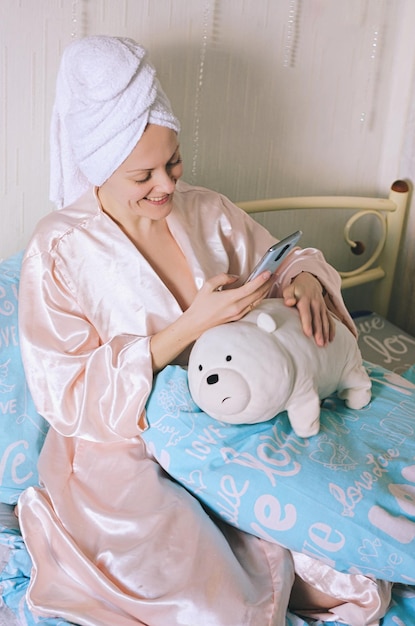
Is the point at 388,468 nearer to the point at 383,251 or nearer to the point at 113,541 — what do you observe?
the point at 113,541

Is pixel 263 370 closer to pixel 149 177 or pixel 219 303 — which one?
pixel 219 303

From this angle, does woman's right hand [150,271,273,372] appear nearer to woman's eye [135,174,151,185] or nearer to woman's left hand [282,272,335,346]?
woman's left hand [282,272,335,346]

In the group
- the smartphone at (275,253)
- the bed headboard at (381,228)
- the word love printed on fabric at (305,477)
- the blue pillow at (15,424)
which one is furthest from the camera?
the bed headboard at (381,228)

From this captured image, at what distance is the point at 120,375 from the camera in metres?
1.44

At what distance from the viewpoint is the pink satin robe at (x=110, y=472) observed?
50.4 inches

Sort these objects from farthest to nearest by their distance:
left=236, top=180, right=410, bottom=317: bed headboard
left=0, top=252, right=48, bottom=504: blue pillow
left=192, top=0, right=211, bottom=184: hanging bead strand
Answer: left=236, top=180, right=410, bottom=317: bed headboard < left=192, top=0, right=211, bottom=184: hanging bead strand < left=0, top=252, right=48, bottom=504: blue pillow

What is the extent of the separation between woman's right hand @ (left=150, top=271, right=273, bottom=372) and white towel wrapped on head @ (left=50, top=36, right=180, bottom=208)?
0.92 ft

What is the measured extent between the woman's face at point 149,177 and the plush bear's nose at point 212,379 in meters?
0.34

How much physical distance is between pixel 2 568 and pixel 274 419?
540 mm

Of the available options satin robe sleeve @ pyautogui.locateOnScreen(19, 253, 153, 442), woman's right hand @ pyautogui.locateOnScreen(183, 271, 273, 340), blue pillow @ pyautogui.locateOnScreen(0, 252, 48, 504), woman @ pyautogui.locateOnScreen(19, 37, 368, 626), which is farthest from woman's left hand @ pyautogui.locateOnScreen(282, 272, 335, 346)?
blue pillow @ pyautogui.locateOnScreen(0, 252, 48, 504)

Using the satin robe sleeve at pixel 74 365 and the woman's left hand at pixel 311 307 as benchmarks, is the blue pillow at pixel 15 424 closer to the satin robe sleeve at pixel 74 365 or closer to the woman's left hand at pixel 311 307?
the satin robe sleeve at pixel 74 365

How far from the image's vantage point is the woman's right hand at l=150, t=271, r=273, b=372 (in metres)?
1.41

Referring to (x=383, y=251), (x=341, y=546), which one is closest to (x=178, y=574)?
(x=341, y=546)

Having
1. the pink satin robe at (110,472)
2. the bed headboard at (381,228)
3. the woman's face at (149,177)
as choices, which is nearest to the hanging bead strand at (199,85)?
the bed headboard at (381,228)
